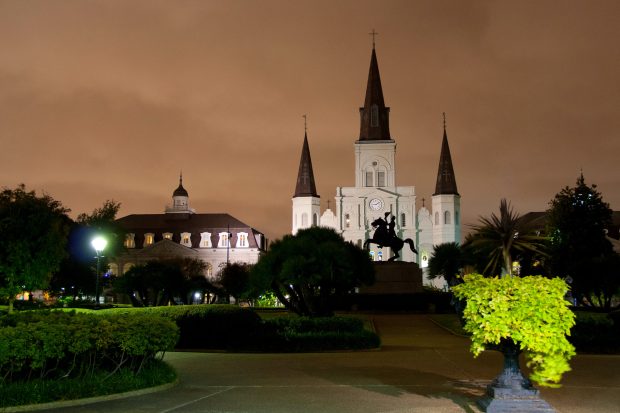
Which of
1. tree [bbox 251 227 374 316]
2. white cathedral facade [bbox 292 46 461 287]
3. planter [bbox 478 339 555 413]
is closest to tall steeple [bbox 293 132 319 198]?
white cathedral facade [bbox 292 46 461 287]

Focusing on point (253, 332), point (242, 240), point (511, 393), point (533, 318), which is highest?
point (242, 240)

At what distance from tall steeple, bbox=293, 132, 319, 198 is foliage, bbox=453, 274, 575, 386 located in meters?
105

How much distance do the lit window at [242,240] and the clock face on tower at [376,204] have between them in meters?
20.5

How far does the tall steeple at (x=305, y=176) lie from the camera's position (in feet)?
382

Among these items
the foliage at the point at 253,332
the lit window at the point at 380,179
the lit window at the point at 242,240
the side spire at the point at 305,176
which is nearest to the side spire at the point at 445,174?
the lit window at the point at 380,179

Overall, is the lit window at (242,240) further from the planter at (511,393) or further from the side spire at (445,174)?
the planter at (511,393)

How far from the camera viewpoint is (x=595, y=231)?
54969 mm

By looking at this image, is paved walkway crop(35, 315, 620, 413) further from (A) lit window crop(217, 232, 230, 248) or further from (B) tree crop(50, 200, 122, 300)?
(A) lit window crop(217, 232, 230, 248)

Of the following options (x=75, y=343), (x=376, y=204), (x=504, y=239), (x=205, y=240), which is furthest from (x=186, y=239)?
(x=75, y=343)

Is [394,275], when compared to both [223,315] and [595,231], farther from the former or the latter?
[223,315]

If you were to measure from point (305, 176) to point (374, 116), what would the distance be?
15.5m

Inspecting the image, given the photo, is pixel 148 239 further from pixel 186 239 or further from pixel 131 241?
pixel 186 239

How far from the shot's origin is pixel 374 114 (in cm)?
11888

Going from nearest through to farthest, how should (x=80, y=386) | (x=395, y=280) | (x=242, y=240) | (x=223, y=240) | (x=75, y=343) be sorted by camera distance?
(x=80, y=386) < (x=75, y=343) < (x=395, y=280) < (x=242, y=240) < (x=223, y=240)
